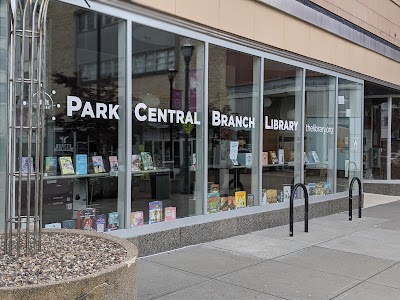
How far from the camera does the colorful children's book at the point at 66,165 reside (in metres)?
6.02

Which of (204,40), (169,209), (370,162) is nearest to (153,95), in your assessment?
(204,40)

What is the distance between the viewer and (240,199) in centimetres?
820

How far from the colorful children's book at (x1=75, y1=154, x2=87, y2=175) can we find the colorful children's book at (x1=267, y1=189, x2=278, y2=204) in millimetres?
3901

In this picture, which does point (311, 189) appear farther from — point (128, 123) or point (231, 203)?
point (128, 123)

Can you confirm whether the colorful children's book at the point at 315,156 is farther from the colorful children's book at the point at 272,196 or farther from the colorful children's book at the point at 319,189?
the colorful children's book at the point at 272,196

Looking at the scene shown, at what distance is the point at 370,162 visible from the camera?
49.1 feet

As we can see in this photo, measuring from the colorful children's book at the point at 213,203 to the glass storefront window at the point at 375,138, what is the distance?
29.2 ft

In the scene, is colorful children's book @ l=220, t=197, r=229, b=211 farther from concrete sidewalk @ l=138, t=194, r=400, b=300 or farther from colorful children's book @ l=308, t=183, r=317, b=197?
colorful children's book @ l=308, t=183, r=317, b=197

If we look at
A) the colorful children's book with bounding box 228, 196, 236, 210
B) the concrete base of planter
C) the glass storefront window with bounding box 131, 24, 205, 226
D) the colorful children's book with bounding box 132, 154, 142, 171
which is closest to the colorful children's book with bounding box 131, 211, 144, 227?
the glass storefront window with bounding box 131, 24, 205, 226

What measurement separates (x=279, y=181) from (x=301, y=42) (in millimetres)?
2821

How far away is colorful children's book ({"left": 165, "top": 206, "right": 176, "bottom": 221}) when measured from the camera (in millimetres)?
6906

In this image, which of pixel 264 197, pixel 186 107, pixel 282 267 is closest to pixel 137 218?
pixel 186 107

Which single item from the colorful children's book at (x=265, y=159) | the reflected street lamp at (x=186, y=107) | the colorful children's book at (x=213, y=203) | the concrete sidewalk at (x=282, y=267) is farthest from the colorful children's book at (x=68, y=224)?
the colorful children's book at (x=265, y=159)

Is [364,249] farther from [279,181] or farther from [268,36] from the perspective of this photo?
[268,36]
